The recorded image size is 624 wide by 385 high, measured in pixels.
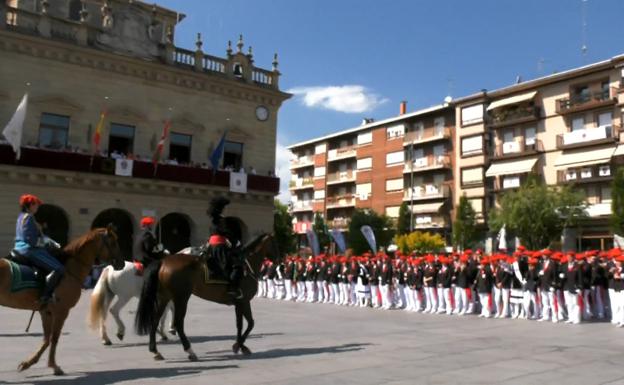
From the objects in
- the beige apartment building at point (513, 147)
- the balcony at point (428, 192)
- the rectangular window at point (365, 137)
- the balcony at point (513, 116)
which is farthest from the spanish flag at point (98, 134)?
the rectangular window at point (365, 137)

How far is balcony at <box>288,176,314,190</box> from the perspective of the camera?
8112 centimetres

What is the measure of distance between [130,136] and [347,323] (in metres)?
22.6

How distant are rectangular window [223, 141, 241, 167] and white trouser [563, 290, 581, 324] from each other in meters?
24.8

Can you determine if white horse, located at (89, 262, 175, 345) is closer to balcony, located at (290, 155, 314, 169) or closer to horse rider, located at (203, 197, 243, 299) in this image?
horse rider, located at (203, 197, 243, 299)

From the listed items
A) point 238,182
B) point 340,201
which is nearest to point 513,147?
point 340,201

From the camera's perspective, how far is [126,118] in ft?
110

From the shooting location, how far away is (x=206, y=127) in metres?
36.6

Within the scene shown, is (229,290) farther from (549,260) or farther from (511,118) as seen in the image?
(511,118)

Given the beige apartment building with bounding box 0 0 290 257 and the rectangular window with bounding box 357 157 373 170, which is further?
the rectangular window with bounding box 357 157 373 170

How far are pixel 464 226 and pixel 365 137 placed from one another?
22.7m

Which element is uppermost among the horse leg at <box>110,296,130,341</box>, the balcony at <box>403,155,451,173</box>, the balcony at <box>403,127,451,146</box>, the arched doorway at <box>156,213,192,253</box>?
the balcony at <box>403,127,451,146</box>

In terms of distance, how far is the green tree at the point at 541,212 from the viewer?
43719 mm

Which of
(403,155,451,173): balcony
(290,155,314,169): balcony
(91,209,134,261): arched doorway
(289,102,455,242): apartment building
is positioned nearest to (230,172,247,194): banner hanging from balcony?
(91,209,134,261): arched doorway

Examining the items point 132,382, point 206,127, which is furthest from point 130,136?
point 132,382
